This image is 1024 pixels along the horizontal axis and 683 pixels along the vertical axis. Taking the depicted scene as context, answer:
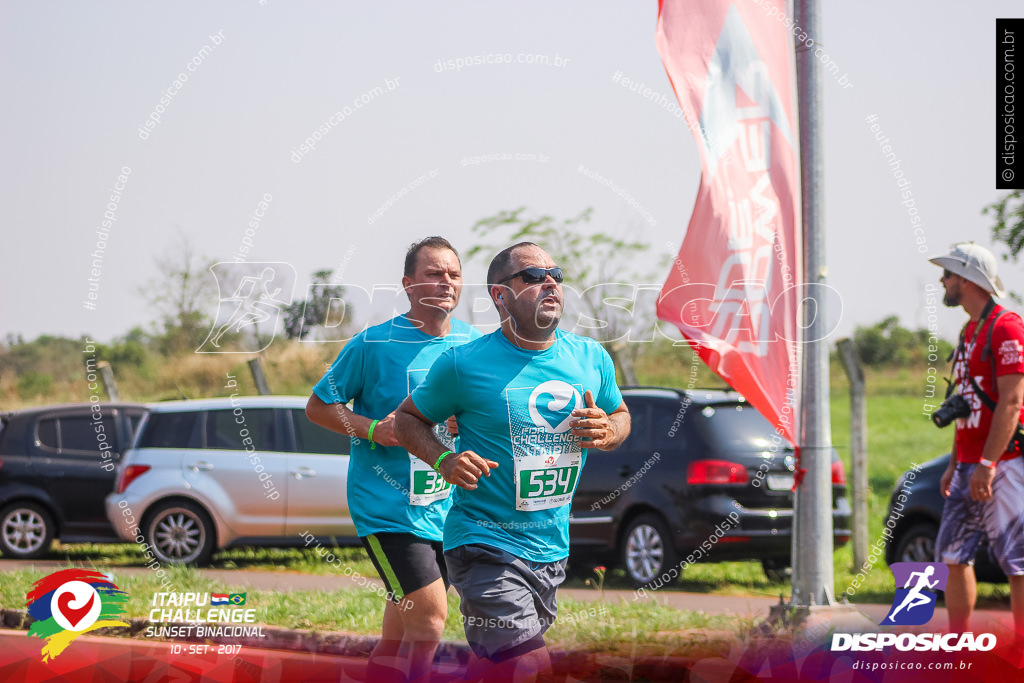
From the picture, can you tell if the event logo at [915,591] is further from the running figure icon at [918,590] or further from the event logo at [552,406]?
the event logo at [552,406]

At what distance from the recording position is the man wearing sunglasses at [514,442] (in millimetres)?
3645

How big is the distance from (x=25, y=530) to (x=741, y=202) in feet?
22.3

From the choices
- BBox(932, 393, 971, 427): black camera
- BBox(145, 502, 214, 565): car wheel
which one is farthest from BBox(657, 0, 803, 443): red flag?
BBox(145, 502, 214, 565): car wheel

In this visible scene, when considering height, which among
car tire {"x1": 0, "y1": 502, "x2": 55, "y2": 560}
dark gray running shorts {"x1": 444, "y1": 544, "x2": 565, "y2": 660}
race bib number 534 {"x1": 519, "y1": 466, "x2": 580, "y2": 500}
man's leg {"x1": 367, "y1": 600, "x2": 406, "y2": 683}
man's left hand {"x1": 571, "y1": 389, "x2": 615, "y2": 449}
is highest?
man's left hand {"x1": 571, "y1": 389, "x2": 615, "y2": 449}

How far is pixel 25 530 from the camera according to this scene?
29.1 ft

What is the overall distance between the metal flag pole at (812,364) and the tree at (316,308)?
2427mm

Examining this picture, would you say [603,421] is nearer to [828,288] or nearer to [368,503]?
[368,503]

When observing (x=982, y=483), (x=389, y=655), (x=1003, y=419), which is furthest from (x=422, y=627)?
(x=1003, y=419)

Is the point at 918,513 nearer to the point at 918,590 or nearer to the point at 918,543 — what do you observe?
the point at 918,543

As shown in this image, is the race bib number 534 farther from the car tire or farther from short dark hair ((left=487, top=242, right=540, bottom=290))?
the car tire

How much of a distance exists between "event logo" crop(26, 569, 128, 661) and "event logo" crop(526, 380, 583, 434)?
2440 millimetres

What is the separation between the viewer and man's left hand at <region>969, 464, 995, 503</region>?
4930 millimetres

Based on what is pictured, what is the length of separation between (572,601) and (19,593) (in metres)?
3.39

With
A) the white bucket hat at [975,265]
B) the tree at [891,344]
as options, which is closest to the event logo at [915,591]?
the white bucket hat at [975,265]
